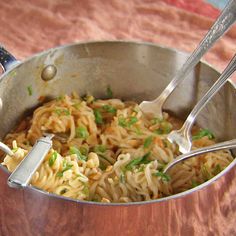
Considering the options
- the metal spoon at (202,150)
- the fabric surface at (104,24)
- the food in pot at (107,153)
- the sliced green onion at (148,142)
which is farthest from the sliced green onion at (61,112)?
the fabric surface at (104,24)

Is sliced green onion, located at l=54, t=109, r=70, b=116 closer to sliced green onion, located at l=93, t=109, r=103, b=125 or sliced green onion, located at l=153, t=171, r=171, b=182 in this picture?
sliced green onion, located at l=93, t=109, r=103, b=125

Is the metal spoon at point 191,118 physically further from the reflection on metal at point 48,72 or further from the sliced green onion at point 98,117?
the reflection on metal at point 48,72

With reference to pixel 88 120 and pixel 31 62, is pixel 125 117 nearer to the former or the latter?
pixel 88 120

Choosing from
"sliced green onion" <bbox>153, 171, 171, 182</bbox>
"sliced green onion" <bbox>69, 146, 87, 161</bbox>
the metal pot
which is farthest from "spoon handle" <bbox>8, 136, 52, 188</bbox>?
"sliced green onion" <bbox>153, 171, 171, 182</bbox>

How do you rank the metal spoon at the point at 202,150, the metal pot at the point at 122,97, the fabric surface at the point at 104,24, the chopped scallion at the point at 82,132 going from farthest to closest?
the fabric surface at the point at 104,24
the chopped scallion at the point at 82,132
the metal spoon at the point at 202,150
the metal pot at the point at 122,97

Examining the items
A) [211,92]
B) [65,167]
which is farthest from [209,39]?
[65,167]

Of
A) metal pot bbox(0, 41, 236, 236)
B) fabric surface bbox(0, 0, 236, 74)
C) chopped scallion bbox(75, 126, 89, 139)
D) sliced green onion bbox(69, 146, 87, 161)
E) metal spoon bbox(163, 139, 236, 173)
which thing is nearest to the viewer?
metal pot bbox(0, 41, 236, 236)

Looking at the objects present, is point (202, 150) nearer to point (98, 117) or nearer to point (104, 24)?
point (98, 117)
